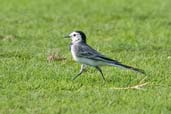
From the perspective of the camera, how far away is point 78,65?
11578 mm

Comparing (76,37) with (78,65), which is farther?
(78,65)

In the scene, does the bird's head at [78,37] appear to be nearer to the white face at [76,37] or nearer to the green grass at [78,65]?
the white face at [76,37]

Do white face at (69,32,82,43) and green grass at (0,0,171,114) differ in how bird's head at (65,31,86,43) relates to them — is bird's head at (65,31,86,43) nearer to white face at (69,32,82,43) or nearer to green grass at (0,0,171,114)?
white face at (69,32,82,43)

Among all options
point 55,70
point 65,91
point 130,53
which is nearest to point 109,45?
point 130,53

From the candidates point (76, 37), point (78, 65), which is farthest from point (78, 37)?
point (78, 65)

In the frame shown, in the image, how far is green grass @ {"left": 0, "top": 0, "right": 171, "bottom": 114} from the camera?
8.84 m

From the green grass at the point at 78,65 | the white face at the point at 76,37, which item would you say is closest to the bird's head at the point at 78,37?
the white face at the point at 76,37

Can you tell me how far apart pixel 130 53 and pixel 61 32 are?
9.29 feet

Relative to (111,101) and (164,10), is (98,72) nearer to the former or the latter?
(111,101)

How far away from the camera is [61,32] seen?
1530 cm

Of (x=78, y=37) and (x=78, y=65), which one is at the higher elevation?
(x=78, y=37)

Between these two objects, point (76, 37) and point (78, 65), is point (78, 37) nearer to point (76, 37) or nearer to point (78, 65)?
point (76, 37)

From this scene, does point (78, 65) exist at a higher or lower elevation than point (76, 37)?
lower

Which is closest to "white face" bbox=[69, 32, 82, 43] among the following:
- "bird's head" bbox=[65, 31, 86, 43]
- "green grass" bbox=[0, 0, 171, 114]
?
"bird's head" bbox=[65, 31, 86, 43]
